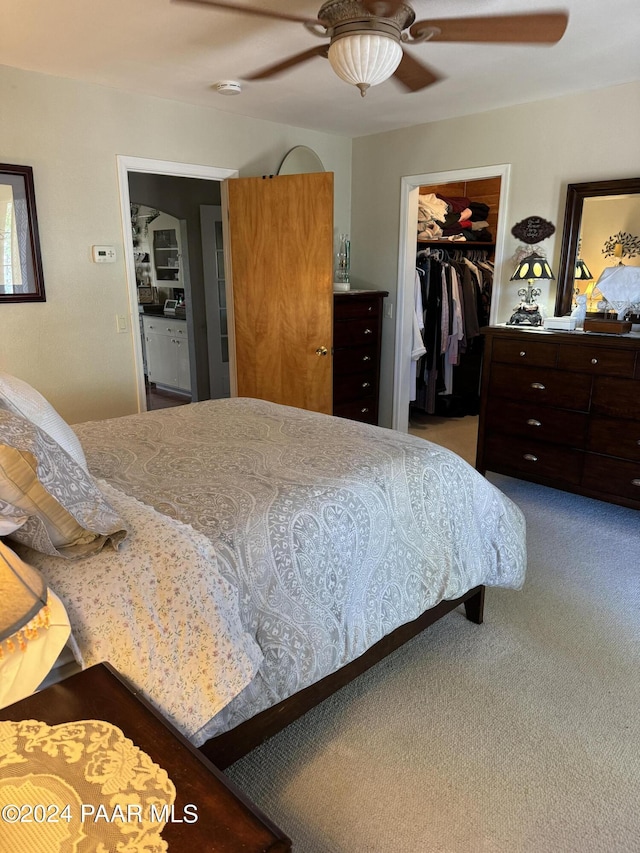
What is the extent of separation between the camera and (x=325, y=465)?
1.88 meters

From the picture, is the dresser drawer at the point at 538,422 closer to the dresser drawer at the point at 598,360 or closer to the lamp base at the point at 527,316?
the dresser drawer at the point at 598,360

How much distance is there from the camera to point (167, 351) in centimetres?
659

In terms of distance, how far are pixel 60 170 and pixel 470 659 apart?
3.23 meters

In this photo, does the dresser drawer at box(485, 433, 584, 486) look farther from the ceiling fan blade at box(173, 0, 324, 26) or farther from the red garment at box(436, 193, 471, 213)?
the red garment at box(436, 193, 471, 213)

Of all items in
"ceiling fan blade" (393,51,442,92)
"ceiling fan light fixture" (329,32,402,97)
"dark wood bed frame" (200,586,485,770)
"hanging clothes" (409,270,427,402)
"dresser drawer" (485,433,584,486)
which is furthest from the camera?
"hanging clothes" (409,270,427,402)

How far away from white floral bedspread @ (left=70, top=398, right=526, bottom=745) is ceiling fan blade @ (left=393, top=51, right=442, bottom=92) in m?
1.69

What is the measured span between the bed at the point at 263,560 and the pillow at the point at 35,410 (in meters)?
0.07

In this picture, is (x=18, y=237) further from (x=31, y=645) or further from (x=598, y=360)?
(x=598, y=360)

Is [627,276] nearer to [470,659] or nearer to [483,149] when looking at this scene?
[483,149]

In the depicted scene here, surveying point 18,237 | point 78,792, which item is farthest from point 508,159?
A: point 78,792

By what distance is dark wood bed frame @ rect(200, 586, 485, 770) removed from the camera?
1.40 meters

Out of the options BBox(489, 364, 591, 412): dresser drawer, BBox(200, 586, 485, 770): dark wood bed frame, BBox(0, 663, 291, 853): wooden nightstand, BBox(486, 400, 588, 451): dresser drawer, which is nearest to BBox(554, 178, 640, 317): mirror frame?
BBox(489, 364, 591, 412): dresser drawer

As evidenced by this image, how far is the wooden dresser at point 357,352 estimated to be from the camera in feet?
14.0

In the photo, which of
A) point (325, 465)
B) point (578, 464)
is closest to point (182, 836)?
point (325, 465)
